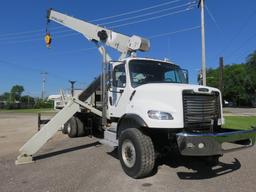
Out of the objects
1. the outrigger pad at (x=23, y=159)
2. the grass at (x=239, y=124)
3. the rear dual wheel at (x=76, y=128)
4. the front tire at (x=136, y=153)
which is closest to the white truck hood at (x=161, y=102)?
the front tire at (x=136, y=153)

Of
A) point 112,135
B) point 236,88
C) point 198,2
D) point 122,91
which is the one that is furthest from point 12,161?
point 236,88

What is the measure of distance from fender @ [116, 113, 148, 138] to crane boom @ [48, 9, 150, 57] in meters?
2.80

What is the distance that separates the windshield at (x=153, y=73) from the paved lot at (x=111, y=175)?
224 centimetres

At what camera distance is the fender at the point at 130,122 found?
6.06 metres

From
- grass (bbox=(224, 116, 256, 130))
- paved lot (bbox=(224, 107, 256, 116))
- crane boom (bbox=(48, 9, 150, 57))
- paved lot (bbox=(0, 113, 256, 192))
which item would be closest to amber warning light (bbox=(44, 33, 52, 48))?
crane boom (bbox=(48, 9, 150, 57))

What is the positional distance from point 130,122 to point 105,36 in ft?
13.1

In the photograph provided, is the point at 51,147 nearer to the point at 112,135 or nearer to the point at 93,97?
the point at 93,97

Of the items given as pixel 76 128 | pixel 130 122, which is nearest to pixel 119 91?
pixel 130 122

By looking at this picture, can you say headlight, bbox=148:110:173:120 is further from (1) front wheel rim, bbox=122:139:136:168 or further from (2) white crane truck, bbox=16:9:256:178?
(1) front wheel rim, bbox=122:139:136:168

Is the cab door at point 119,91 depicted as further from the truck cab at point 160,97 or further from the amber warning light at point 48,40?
the amber warning light at point 48,40

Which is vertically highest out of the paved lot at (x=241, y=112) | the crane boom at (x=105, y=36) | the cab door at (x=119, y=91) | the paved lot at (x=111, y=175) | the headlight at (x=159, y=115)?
the crane boom at (x=105, y=36)

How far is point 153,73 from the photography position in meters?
7.41

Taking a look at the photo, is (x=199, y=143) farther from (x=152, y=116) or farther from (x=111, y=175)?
(x=111, y=175)

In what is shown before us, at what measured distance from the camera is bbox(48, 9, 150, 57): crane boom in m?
8.77
